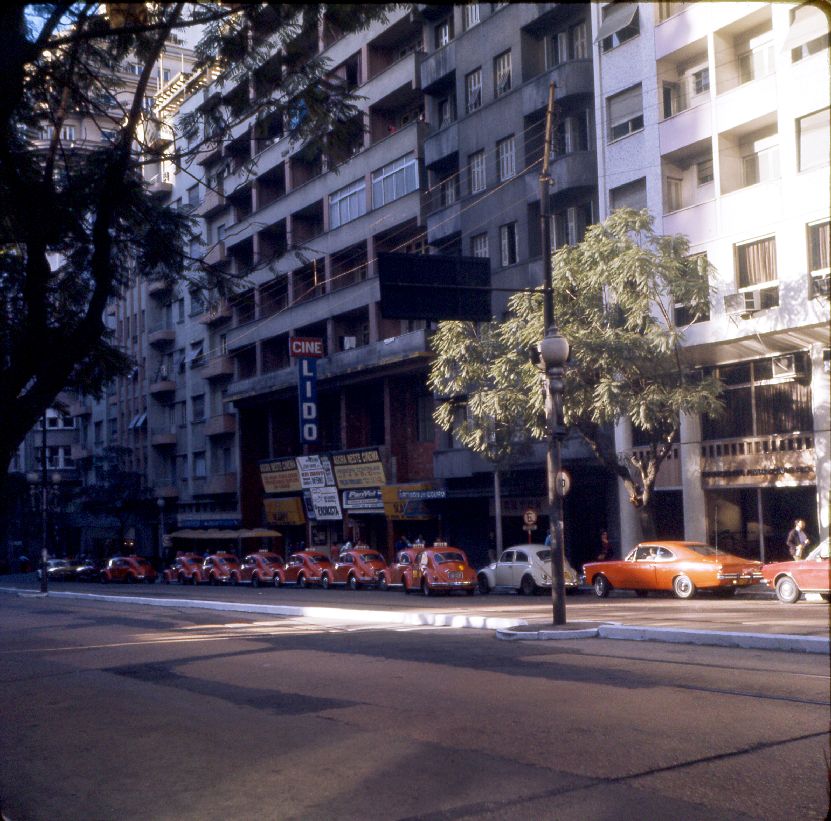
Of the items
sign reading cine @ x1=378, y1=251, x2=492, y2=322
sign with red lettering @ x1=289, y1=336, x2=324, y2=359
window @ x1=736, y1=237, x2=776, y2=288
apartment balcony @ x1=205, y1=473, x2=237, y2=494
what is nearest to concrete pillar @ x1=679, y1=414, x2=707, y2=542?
window @ x1=736, y1=237, x2=776, y2=288

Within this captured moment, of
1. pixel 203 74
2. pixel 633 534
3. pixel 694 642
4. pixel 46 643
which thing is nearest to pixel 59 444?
pixel 633 534

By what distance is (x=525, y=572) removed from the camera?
103 feet

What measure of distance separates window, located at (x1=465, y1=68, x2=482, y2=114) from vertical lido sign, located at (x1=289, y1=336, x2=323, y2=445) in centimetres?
1408

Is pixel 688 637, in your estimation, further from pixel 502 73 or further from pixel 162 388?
pixel 162 388

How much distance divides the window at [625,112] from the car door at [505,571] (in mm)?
13665

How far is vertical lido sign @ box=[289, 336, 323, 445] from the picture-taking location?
49906mm

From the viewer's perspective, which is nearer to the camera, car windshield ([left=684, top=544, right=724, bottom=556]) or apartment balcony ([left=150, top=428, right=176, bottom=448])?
car windshield ([left=684, top=544, right=724, bottom=556])

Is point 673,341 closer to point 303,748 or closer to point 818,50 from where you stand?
point 818,50

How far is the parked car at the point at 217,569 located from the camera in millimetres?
50156

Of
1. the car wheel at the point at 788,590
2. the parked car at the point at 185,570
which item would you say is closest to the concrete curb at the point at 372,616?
the car wheel at the point at 788,590

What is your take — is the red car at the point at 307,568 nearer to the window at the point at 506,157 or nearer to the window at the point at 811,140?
the window at the point at 506,157

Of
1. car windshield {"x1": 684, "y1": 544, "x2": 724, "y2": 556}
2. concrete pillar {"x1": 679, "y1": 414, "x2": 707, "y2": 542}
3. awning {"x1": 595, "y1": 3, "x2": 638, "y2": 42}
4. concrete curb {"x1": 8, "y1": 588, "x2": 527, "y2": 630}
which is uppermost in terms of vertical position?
awning {"x1": 595, "y1": 3, "x2": 638, "y2": 42}

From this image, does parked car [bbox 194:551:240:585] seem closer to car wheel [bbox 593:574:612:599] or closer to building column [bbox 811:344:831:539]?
car wheel [bbox 593:574:612:599]

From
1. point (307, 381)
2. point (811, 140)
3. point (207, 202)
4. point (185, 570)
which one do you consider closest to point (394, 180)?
point (307, 381)
